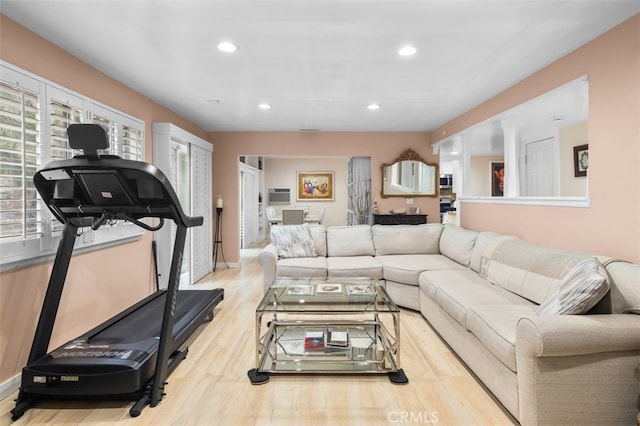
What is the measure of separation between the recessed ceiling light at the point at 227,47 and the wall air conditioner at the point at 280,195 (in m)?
7.37

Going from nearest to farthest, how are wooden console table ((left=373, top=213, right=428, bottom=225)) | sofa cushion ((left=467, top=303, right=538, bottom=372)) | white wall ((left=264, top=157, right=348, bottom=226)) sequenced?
1. sofa cushion ((left=467, top=303, right=538, bottom=372))
2. wooden console table ((left=373, top=213, right=428, bottom=225))
3. white wall ((left=264, top=157, right=348, bottom=226))

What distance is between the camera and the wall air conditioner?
9.98m

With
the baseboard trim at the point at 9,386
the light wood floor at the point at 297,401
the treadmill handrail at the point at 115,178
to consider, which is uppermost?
the treadmill handrail at the point at 115,178

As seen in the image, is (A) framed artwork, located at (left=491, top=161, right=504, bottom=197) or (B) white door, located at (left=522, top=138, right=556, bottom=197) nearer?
(B) white door, located at (left=522, top=138, right=556, bottom=197)

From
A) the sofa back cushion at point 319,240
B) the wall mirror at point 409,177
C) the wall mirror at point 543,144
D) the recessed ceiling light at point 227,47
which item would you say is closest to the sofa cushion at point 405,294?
the sofa back cushion at point 319,240

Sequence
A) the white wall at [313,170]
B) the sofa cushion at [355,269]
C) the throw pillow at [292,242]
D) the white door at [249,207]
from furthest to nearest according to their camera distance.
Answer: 1. the white wall at [313,170]
2. the white door at [249,207]
3. the throw pillow at [292,242]
4. the sofa cushion at [355,269]

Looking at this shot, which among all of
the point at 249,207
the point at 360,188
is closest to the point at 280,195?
the point at 249,207

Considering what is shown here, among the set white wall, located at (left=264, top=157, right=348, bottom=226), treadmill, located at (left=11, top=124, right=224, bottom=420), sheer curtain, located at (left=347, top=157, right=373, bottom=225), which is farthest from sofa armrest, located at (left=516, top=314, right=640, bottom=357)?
white wall, located at (left=264, top=157, right=348, bottom=226)

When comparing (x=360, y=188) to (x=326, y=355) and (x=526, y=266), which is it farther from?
(x=326, y=355)

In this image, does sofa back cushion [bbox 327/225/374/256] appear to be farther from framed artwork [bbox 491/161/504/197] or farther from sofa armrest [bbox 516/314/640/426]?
framed artwork [bbox 491/161/504/197]

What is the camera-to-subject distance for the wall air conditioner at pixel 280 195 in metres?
9.98

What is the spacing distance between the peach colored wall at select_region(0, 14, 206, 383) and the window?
113 millimetres

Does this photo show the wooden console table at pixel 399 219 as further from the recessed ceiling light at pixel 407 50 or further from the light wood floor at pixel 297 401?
the recessed ceiling light at pixel 407 50

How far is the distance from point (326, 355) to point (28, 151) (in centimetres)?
251
